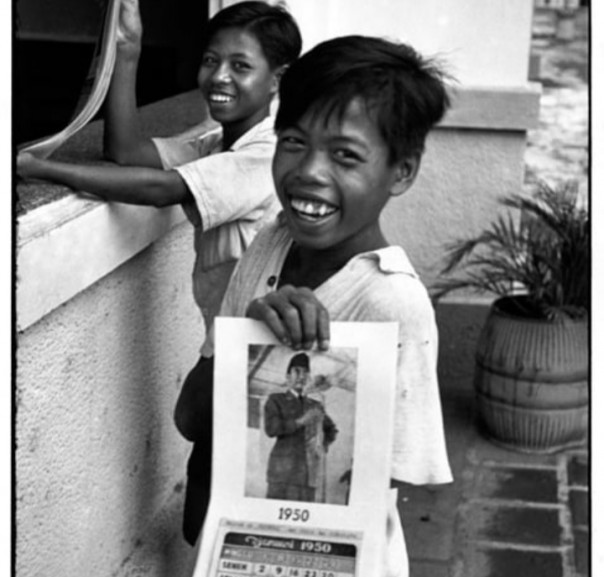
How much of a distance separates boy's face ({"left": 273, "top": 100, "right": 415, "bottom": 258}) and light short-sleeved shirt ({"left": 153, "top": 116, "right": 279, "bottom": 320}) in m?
0.45

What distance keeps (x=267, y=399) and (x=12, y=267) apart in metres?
0.42

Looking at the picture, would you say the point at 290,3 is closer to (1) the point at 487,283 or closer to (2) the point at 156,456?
(1) the point at 487,283

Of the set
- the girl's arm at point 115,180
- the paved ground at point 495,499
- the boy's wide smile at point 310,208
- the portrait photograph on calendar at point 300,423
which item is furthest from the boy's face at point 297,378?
the paved ground at point 495,499

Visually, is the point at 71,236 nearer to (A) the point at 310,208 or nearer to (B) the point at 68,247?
(B) the point at 68,247

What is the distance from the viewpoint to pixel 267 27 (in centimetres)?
255

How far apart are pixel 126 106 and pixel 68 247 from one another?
18.0 inches

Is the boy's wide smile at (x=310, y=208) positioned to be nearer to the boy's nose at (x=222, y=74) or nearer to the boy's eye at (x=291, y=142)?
the boy's eye at (x=291, y=142)

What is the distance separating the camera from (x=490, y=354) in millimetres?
4477

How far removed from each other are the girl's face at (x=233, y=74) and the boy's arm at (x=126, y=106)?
0.48ft

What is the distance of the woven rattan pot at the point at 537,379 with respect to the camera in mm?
4387

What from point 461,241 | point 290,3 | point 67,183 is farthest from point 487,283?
point 67,183

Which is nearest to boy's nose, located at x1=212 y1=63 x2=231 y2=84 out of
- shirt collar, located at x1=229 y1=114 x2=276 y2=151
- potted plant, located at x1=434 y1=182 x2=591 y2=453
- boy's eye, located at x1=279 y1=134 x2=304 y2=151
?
shirt collar, located at x1=229 y1=114 x2=276 y2=151

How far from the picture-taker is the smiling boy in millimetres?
1921

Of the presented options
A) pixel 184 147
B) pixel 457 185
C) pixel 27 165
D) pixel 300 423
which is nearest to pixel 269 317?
pixel 300 423
